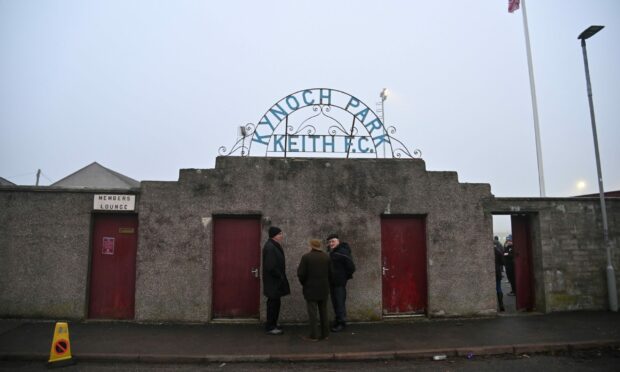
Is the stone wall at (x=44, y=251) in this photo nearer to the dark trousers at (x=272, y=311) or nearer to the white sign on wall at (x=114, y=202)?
the white sign on wall at (x=114, y=202)

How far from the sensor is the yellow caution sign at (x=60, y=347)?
19.5ft

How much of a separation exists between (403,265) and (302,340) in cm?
320

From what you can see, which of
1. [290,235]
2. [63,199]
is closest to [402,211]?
[290,235]

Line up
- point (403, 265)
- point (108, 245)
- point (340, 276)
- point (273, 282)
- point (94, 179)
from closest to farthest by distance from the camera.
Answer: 1. point (273, 282)
2. point (340, 276)
3. point (108, 245)
4. point (403, 265)
5. point (94, 179)

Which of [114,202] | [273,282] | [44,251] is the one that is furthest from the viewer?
[114,202]

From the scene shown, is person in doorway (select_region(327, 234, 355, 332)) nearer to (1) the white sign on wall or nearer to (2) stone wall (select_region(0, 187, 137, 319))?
(1) the white sign on wall

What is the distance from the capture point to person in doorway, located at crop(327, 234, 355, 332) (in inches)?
311

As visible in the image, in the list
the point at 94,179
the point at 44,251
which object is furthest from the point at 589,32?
the point at 94,179

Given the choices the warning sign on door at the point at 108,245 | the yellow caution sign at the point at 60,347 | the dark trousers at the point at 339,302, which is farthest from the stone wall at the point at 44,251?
the dark trousers at the point at 339,302

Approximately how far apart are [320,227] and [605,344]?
5594 mm

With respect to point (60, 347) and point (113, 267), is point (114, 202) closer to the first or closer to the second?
point (113, 267)

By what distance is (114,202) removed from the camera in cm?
874

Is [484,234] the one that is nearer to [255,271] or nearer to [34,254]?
[255,271]

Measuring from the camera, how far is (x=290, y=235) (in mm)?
8719
